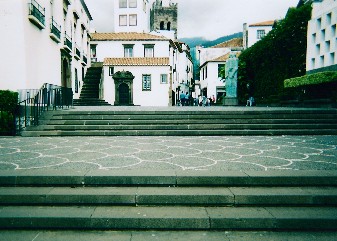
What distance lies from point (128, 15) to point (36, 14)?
104ft

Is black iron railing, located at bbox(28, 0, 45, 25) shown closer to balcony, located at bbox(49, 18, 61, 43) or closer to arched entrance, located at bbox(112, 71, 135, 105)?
balcony, located at bbox(49, 18, 61, 43)

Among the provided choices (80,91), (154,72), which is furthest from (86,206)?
(154,72)

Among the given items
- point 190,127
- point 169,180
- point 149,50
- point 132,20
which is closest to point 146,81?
point 149,50

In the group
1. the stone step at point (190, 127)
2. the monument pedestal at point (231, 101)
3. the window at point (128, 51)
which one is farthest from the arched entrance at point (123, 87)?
the stone step at point (190, 127)

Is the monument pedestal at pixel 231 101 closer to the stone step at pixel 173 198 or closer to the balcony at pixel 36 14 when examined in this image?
the balcony at pixel 36 14

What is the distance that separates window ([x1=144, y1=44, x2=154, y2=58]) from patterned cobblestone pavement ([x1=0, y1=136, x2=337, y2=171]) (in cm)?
2748

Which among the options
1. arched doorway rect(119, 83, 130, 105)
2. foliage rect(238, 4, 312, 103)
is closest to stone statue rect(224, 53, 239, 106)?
foliage rect(238, 4, 312, 103)

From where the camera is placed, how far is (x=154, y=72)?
99.2ft

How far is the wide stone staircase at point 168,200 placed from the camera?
3.49m

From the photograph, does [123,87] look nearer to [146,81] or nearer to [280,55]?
[146,81]

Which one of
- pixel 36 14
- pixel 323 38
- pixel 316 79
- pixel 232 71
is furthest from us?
pixel 232 71

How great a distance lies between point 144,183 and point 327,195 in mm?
2620

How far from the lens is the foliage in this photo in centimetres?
1862

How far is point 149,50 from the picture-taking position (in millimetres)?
33938
